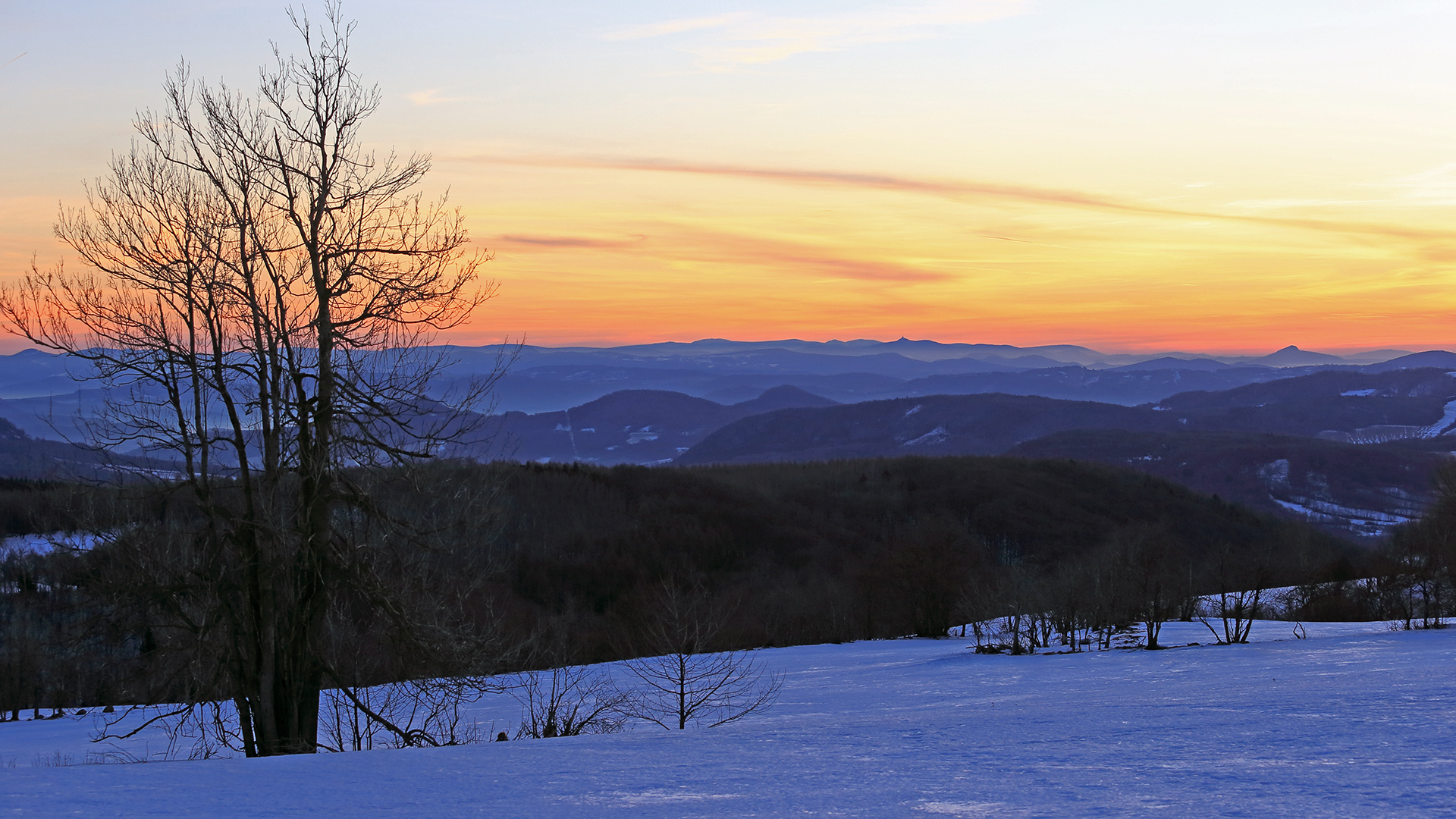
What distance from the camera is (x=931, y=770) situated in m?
5.95

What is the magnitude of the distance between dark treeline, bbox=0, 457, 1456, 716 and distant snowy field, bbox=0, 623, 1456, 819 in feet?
20.8

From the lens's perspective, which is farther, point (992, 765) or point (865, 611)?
point (865, 611)

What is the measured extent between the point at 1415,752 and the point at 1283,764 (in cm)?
79

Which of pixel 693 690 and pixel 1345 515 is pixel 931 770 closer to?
pixel 693 690

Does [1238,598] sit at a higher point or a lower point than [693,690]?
higher

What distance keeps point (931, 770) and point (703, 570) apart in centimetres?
8350

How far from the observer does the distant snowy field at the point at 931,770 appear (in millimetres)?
4938

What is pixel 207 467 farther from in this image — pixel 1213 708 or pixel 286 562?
pixel 1213 708

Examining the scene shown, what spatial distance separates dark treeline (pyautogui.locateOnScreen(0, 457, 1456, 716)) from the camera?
1348cm

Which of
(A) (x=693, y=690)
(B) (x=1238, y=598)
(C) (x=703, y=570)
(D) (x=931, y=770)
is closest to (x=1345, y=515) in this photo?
(C) (x=703, y=570)

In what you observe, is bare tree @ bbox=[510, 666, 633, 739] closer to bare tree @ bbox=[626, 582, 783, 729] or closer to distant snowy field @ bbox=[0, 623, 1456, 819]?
bare tree @ bbox=[626, 582, 783, 729]

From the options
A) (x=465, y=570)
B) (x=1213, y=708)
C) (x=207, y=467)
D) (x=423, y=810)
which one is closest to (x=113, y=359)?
(x=207, y=467)

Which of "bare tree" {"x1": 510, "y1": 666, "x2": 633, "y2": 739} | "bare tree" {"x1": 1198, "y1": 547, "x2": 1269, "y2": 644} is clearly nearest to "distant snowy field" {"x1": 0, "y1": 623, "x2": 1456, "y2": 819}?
"bare tree" {"x1": 510, "y1": 666, "x2": 633, "y2": 739}

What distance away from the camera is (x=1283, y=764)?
18.2 ft
